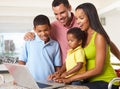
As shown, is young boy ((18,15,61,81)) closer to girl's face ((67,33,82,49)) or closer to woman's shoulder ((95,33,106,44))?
girl's face ((67,33,82,49))

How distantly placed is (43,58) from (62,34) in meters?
0.32

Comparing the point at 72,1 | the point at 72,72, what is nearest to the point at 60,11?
the point at 72,72

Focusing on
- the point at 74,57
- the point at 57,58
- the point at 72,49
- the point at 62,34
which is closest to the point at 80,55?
the point at 74,57

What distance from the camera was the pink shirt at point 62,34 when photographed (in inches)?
86.7

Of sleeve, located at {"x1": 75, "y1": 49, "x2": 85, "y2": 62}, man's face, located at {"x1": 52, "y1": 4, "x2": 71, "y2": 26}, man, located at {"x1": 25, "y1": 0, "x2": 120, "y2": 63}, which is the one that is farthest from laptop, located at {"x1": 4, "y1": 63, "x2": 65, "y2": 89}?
man's face, located at {"x1": 52, "y1": 4, "x2": 71, "y2": 26}

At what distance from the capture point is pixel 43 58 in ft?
6.89

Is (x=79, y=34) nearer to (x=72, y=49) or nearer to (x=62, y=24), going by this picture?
(x=72, y=49)

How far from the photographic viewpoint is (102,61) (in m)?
1.74

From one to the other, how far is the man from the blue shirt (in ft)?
0.25

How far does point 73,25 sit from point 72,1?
230 cm

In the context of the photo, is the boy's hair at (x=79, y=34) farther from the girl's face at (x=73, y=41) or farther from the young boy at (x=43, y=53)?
the young boy at (x=43, y=53)

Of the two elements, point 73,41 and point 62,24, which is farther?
point 62,24

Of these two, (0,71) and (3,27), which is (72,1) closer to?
(3,27)

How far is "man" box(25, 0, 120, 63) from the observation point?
2.14 meters
